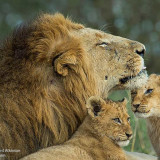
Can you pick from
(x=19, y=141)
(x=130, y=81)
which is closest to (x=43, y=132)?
(x=19, y=141)

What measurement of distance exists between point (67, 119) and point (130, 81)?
0.66 metres

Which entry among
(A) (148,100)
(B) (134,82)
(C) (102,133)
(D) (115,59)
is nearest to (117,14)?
(A) (148,100)

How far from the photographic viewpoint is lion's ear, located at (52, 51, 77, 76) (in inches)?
169

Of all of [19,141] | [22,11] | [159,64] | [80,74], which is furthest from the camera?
[159,64]

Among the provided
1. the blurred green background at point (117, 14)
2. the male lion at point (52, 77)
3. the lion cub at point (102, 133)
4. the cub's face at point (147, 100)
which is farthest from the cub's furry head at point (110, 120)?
the blurred green background at point (117, 14)

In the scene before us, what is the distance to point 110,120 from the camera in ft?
14.1

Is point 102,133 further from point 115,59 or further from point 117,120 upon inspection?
point 115,59

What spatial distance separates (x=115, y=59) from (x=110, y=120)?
2.04 ft

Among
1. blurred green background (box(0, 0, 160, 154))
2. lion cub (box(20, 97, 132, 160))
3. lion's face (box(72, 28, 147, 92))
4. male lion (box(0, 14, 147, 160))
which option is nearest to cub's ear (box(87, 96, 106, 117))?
lion cub (box(20, 97, 132, 160))

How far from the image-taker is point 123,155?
4332 millimetres

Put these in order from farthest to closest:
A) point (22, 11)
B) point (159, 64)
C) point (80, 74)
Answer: point (159, 64)
point (22, 11)
point (80, 74)

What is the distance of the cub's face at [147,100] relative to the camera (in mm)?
4918

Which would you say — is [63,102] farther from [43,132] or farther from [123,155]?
[123,155]

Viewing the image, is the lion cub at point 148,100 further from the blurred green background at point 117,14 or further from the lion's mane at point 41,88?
the blurred green background at point 117,14
